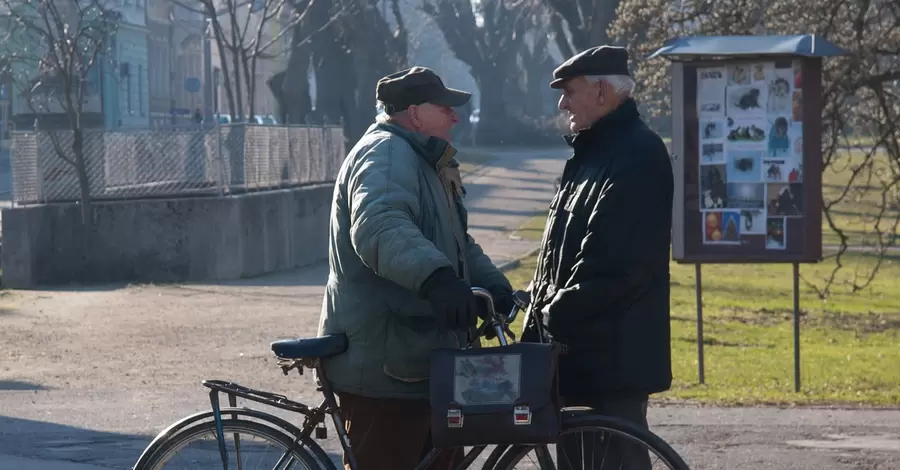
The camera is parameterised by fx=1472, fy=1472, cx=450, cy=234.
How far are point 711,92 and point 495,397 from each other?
17.4 ft

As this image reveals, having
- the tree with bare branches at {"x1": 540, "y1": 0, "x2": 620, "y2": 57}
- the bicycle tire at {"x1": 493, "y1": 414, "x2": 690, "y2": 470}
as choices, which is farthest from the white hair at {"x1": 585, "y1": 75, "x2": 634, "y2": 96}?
the tree with bare branches at {"x1": 540, "y1": 0, "x2": 620, "y2": 57}

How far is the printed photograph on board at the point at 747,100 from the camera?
9023mm

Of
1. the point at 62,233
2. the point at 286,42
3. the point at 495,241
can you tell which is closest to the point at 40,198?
the point at 62,233

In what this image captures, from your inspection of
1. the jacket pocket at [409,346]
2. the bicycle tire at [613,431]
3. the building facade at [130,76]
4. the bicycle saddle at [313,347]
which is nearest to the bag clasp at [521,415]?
the bicycle tire at [613,431]

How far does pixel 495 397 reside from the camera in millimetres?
4160

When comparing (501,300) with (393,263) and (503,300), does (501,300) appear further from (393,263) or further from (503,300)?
(393,263)

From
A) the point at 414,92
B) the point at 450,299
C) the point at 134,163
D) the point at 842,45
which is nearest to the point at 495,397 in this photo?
the point at 450,299

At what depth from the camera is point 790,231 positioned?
908cm

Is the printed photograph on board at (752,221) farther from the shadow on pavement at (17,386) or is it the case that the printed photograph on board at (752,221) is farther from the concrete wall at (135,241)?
the concrete wall at (135,241)

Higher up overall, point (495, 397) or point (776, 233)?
point (776, 233)

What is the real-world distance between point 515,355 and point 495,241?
19.2m

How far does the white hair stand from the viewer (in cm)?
461

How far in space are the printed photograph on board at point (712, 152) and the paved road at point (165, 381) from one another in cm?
162

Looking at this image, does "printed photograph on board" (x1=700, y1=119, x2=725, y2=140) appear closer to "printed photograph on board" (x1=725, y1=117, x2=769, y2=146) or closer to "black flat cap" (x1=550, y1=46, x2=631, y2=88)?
"printed photograph on board" (x1=725, y1=117, x2=769, y2=146)
